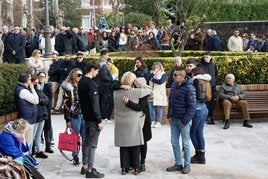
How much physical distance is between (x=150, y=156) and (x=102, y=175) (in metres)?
1.65

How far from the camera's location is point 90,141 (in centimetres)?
916

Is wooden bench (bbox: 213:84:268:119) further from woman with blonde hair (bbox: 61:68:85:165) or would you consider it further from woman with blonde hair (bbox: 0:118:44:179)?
woman with blonde hair (bbox: 0:118:44:179)

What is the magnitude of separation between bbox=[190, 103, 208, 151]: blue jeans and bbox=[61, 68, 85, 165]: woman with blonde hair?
197 centimetres

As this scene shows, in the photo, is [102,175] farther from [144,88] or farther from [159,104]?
[159,104]

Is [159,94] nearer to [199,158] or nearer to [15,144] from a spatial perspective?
Result: [199,158]

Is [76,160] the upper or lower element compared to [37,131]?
lower

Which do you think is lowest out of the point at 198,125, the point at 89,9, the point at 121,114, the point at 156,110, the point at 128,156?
the point at 128,156

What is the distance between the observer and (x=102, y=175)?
9242 mm

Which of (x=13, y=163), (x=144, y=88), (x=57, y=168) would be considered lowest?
(x=57, y=168)

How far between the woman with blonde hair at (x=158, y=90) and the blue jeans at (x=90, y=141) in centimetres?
426

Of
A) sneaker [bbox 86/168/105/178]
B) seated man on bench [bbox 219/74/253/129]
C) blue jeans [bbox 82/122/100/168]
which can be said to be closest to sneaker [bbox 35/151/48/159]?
blue jeans [bbox 82/122/100/168]

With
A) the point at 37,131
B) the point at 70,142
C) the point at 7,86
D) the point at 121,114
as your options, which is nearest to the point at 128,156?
the point at 121,114

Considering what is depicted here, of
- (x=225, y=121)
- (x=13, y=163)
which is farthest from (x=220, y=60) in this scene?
(x=13, y=163)

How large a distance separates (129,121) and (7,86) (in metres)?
3.40
